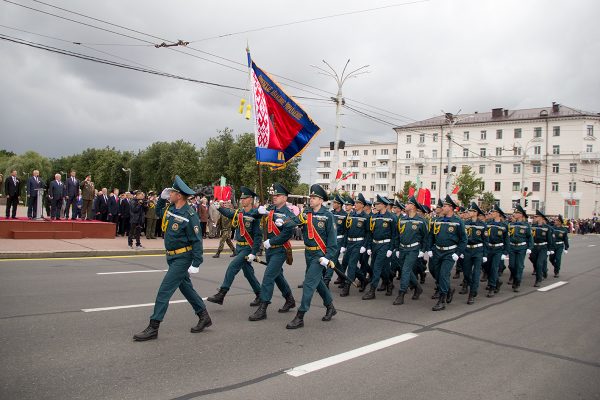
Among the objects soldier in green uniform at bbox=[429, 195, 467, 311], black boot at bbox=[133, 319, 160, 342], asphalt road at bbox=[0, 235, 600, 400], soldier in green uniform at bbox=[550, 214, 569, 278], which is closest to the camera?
asphalt road at bbox=[0, 235, 600, 400]

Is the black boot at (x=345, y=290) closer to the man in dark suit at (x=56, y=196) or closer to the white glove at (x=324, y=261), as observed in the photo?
the white glove at (x=324, y=261)

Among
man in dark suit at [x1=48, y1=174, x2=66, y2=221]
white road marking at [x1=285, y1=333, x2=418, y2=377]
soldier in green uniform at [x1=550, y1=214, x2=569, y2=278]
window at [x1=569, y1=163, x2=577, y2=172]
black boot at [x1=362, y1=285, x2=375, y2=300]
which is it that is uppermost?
window at [x1=569, y1=163, x2=577, y2=172]

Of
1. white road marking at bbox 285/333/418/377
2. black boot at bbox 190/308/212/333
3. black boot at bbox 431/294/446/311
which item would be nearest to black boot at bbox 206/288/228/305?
black boot at bbox 190/308/212/333

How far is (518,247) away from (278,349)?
28.1 feet

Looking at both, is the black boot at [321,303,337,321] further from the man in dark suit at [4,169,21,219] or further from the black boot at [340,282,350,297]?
the man in dark suit at [4,169,21,219]

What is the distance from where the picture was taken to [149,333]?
557 centimetres

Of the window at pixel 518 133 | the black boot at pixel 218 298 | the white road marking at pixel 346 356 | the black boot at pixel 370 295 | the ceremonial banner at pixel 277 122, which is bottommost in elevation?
the white road marking at pixel 346 356

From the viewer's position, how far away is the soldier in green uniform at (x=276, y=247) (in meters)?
6.91

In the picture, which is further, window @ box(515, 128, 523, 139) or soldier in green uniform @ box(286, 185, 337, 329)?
window @ box(515, 128, 523, 139)

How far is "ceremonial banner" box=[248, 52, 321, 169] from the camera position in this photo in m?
9.12

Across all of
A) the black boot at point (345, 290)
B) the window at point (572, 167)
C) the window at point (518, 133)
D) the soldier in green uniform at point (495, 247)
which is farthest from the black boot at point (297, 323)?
the window at point (518, 133)

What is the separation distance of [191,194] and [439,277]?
5.15m

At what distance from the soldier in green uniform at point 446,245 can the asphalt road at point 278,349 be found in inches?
20.1

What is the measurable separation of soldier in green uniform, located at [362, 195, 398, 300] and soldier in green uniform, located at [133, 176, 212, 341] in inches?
166
